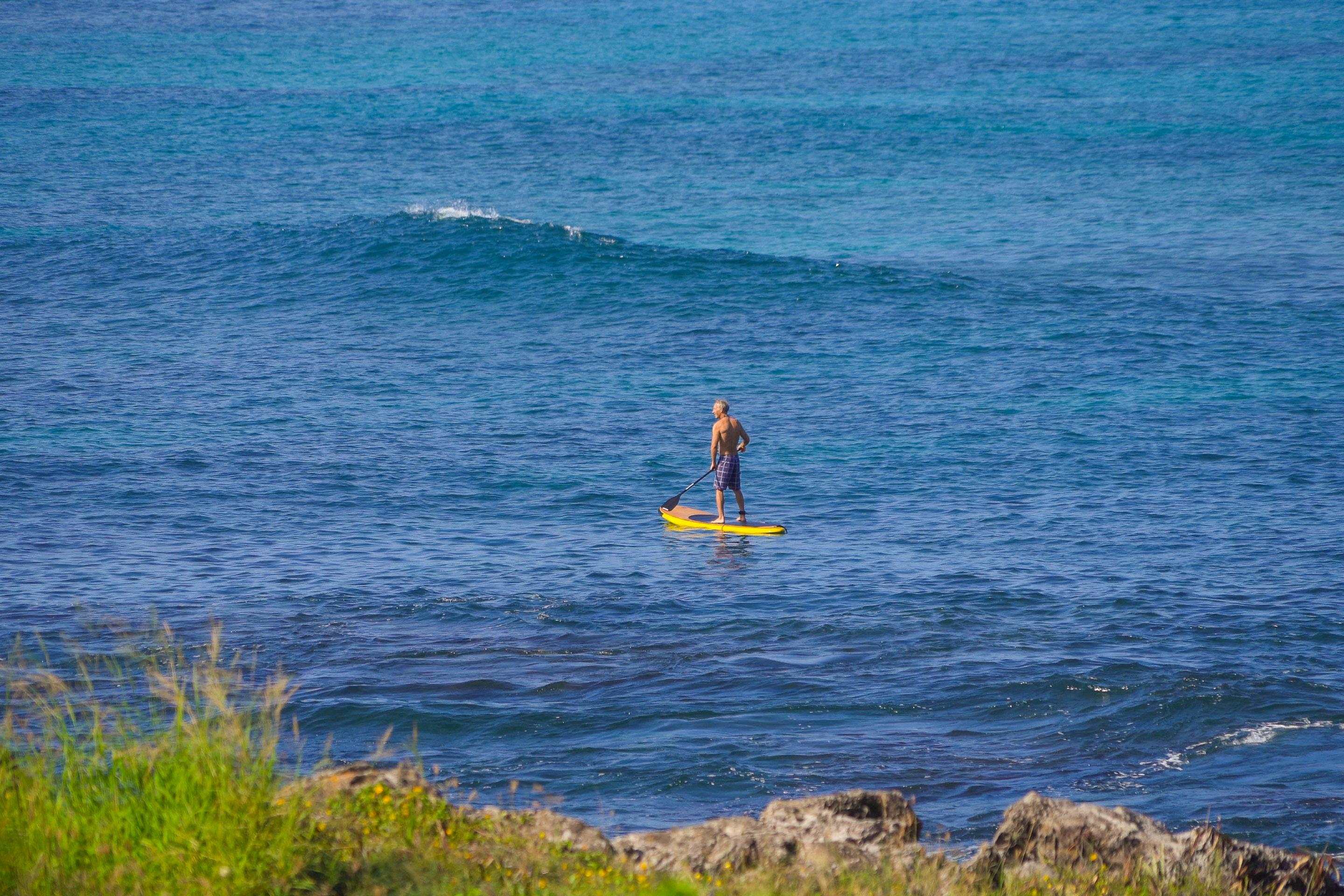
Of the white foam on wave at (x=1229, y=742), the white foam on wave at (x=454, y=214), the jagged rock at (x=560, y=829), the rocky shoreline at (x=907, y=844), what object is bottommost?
the white foam on wave at (x=1229, y=742)

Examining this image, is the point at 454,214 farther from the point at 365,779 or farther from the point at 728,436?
the point at 365,779

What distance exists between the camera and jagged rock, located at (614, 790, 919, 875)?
615 cm

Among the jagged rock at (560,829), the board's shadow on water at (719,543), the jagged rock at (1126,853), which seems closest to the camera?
the jagged rock at (560,829)

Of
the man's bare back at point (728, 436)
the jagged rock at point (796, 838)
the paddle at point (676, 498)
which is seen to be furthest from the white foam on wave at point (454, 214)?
the jagged rock at point (796, 838)

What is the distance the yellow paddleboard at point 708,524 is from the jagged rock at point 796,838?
8684mm

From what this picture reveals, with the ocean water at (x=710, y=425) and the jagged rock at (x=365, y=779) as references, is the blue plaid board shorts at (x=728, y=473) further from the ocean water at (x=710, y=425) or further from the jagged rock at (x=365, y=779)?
the jagged rock at (x=365, y=779)

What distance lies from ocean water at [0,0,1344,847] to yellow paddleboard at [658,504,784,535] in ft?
0.78

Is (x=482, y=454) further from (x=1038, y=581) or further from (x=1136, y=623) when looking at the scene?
(x=1136, y=623)

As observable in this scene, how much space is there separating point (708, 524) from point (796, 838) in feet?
31.2

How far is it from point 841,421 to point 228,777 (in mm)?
15716

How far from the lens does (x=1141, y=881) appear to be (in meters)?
6.38

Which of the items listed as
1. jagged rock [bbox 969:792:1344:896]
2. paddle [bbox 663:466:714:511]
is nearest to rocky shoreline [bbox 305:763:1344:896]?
jagged rock [bbox 969:792:1344:896]

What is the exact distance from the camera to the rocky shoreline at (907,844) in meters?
6.16

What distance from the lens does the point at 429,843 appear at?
5.69 m
